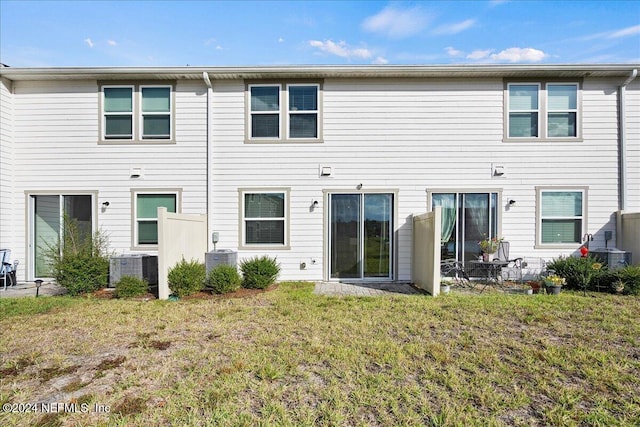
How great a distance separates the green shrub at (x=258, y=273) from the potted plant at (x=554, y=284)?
5593mm

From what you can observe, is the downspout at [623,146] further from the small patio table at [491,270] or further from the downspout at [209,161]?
the downspout at [209,161]

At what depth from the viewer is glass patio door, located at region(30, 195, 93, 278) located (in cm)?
822

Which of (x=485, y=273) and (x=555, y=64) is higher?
(x=555, y=64)

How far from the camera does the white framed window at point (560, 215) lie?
319 inches

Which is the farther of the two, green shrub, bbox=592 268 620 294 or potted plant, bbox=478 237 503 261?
potted plant, bbox=478 237 503 261

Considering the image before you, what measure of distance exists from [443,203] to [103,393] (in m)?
7.35

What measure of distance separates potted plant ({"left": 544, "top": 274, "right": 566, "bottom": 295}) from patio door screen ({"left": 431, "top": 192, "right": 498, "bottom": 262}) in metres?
1.56

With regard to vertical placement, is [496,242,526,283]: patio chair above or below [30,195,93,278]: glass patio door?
below

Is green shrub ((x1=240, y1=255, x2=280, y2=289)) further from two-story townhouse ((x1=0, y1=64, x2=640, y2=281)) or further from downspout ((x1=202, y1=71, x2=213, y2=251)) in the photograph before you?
downspout ((x1=202, y1=71, x2=213, y2=251))

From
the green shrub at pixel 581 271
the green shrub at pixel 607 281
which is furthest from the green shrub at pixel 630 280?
the green shrub at pixel 581 271

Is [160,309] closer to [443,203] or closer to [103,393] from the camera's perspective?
[103,393]

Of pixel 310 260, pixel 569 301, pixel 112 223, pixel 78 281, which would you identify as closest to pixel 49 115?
pixel 112 223

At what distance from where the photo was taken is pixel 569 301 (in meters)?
6.08

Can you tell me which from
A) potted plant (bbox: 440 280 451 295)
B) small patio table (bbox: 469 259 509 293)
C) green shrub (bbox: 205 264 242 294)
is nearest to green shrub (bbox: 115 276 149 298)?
green shrub (bbox: 205 264 242 294)
